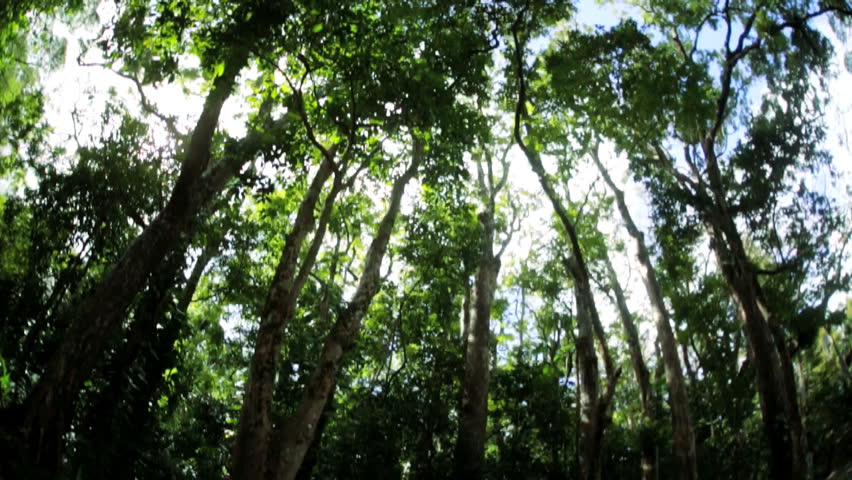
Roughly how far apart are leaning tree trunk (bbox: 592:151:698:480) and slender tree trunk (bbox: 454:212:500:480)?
431 centimetres

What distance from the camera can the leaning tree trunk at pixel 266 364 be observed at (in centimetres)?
529

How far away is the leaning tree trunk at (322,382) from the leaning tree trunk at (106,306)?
2.67m

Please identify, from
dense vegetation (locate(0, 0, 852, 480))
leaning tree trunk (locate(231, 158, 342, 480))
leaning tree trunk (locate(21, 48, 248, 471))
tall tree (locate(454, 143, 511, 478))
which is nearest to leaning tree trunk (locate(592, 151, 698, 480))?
dense vegetation (locate(0, 0, 852, 480))

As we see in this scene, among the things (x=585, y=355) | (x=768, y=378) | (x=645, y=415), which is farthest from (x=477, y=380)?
(x=768, y=378)

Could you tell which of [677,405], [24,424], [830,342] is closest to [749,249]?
[677,405]

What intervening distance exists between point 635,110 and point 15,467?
346 inches

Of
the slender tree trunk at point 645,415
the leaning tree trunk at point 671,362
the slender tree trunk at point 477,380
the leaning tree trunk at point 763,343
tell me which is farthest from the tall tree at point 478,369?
the leaning tree trunk at point 763,343

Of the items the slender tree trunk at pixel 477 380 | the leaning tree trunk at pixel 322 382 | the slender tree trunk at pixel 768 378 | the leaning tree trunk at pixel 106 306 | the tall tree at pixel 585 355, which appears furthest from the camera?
the slender tree trunk at pixel 477 380

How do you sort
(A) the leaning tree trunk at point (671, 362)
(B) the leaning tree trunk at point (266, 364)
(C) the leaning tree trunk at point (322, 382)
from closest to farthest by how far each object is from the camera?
(B) the leaning tree trunk at point (266, 364)
(C) the leaning tree trunk at point (322, 382)
(A) the leaning tree trunk at point (671, 362)

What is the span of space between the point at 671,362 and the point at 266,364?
10273 millimetres

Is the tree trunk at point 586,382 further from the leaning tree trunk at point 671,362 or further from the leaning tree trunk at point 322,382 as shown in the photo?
the leaning tree trunk at point 671,362

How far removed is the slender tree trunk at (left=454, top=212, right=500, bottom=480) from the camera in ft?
30.9

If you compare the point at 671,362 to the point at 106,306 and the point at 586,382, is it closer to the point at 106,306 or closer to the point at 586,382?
the point at 586,382

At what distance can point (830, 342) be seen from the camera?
981 inches
